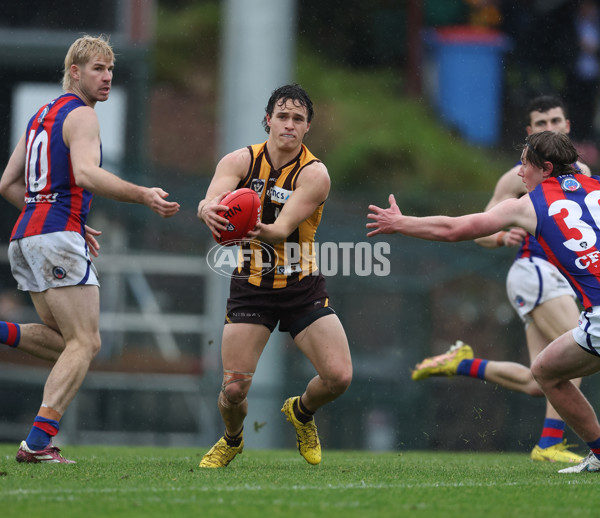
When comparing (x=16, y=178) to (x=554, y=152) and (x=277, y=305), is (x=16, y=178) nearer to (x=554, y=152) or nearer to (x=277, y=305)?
Result: (x=277, y=305)

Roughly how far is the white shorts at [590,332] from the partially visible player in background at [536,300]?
1534mm

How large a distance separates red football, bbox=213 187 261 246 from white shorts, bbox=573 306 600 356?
5.43ft

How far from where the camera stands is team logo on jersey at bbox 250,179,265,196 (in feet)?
18.2

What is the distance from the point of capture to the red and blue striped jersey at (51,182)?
5.47 meters

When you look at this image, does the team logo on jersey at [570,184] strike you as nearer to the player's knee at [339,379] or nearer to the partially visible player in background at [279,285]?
the partially visible player in background at [279,285]

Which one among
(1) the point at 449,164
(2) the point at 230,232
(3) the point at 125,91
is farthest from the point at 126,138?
(2) the point at 230,232

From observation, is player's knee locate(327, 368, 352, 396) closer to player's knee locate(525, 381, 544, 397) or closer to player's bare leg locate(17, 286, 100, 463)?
player's bare leg locate(17, 286, 100, 463)

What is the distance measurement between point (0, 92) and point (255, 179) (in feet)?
17.9

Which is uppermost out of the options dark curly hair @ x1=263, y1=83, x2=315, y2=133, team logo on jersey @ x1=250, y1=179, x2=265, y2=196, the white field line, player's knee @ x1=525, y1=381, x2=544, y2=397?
dark curly hair @ x1=263, y1=83, x2=315, y2=133

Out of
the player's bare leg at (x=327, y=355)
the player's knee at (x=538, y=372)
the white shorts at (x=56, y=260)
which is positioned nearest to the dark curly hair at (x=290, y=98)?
the player's bare leg at (x=327, y=355)

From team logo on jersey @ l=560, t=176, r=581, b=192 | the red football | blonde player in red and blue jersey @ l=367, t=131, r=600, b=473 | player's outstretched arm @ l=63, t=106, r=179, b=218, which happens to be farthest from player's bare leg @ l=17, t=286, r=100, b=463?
team logo on jersey @ l=560, t=176, r=581, b=192

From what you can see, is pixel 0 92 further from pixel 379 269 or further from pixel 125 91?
pixel 379 269

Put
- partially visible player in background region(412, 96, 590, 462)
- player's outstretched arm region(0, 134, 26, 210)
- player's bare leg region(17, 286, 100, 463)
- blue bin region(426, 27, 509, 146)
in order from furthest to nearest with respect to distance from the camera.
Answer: blue bin region(426, 27, 509, 146), partially visible player in background region(412, 96, 590, 462), player's outstretched arm region(0, 134, 26, 210), player's bare leg region(17, 286, 100, 463)

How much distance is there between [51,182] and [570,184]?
267cm
